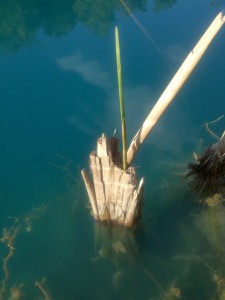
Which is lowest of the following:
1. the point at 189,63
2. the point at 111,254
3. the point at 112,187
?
the point at 111,254

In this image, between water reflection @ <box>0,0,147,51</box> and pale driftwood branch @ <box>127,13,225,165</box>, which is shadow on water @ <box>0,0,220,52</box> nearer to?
water reflection @ <box>0,0,147,51</box>

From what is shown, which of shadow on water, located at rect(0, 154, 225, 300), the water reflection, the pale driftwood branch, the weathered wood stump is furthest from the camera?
the water reflection

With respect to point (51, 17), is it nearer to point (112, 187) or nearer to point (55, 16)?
point (55, 16)

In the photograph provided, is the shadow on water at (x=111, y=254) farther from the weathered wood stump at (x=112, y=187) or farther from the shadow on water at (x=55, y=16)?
the shadow on water at (x=55, y=16)

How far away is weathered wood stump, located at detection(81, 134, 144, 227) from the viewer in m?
1.97

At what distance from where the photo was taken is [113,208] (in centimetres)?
221

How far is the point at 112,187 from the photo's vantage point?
6.87 feet

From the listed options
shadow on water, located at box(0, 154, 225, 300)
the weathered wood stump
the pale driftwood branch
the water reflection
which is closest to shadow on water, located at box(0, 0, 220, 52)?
the water reflection

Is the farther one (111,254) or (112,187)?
A: (111,254)

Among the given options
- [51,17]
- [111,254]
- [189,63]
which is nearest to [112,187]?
[111,254]

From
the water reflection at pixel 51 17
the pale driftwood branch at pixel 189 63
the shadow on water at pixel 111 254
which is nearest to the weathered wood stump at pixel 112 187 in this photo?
the shadow on water at pixel 111 254

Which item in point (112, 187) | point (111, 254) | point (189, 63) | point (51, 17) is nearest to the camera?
point (189, 63)

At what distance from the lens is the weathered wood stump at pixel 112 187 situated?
1.97 m

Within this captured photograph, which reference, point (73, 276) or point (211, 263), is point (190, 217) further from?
point (73, 276)
